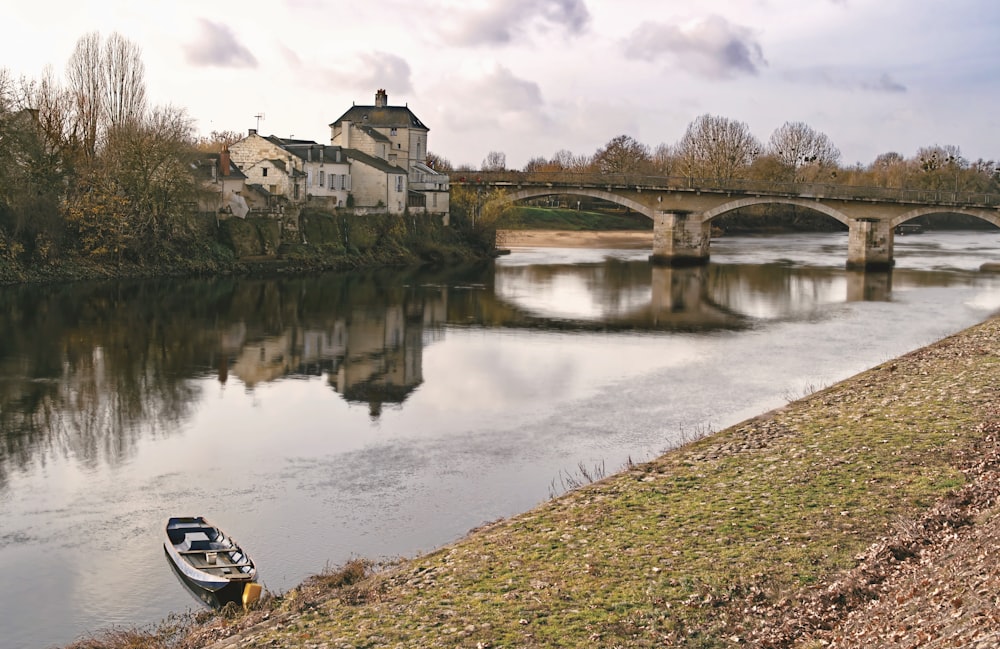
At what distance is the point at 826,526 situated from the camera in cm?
1336

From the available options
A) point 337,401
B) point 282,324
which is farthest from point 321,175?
point 337,401

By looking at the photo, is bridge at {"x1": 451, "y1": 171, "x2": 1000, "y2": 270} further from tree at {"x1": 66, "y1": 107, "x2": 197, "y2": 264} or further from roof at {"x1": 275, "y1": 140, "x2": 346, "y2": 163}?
tree at {"x1": 66, "y1": 107, "x2": 197, "y2": 264}

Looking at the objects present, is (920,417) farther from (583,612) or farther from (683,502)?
(583,612)

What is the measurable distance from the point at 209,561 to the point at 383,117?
67352 mm

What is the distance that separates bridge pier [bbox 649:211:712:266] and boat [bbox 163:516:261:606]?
62.0 meters

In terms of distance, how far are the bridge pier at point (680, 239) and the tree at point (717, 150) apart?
40437 millimetres

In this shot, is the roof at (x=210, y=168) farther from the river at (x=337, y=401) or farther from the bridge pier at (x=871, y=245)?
the bridge pier at (x=871, y=245)

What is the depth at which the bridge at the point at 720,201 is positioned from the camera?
69.5m

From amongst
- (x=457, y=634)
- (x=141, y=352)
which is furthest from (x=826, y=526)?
(x=141, y=352)

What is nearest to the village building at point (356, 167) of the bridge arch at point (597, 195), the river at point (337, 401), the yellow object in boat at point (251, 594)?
the bridge arch at point (597, 195)

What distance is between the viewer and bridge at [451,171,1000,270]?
69.5m

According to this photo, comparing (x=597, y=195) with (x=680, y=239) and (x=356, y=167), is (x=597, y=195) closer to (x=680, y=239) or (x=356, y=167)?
(x=680, y=239)

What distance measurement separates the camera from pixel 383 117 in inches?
3086

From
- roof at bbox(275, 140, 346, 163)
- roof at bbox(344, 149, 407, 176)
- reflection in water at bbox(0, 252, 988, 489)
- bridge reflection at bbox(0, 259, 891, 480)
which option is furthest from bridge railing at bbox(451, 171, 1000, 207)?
roof at bbox(275, 140, 346, 163)
